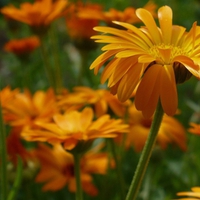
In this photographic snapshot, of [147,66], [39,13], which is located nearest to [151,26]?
[147,66]

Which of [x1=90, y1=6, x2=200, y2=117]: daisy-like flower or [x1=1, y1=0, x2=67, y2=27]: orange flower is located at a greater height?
[x1=1, y1=0, x2=67, y2=27]: orange flower

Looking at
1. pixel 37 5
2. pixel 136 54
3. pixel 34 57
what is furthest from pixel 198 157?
pixel 34 57

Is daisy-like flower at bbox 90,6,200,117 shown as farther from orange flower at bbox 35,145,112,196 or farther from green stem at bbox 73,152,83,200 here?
orange flower at bbox 35,145,112,196

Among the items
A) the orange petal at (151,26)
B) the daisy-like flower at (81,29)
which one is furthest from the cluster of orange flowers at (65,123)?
the daisy-like flower at (81,29)

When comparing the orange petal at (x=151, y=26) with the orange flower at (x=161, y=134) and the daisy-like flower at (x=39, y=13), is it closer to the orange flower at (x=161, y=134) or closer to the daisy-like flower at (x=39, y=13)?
the orange flower at (x=161, y=134)

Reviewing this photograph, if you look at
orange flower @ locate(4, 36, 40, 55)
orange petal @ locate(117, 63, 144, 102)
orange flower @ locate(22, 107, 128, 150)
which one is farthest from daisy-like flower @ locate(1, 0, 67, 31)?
orange petal @ locate(117, 63, 144, 102)

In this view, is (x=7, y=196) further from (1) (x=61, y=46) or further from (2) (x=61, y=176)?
(1) (x=61, y=46)

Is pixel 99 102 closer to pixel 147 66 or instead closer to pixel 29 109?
pixel 29 109
